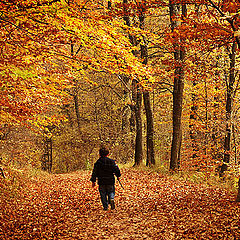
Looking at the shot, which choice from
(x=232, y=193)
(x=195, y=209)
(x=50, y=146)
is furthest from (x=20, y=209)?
(x=50, y=146)

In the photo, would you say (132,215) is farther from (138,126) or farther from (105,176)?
(138,126)

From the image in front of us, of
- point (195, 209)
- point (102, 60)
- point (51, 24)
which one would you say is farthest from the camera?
point (102, 60)

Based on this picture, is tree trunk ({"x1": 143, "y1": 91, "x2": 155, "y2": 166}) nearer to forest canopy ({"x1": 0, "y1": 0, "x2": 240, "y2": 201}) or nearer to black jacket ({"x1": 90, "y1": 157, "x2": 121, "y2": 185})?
forest canopy ({"x1": 0, "y1": 0, "x2": 240, "y2": 201})

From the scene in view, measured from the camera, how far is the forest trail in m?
5.55

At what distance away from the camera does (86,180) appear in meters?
13.5

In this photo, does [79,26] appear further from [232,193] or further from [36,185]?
[36,185]

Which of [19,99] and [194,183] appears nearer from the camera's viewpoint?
[19,99]

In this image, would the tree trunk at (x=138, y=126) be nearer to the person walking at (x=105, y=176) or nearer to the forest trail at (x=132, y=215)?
the forest trail at (x=132, y=215)

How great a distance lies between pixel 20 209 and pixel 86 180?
5344 millimetres

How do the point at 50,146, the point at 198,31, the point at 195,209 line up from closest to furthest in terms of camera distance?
the point at 195,209 → the point at 198,31 → the point at 50,146

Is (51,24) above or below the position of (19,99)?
above

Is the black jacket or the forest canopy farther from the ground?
the forest canopy

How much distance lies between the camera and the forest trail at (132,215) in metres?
5.55

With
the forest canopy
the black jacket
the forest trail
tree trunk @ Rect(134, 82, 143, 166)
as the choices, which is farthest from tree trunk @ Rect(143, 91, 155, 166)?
the black jacket
